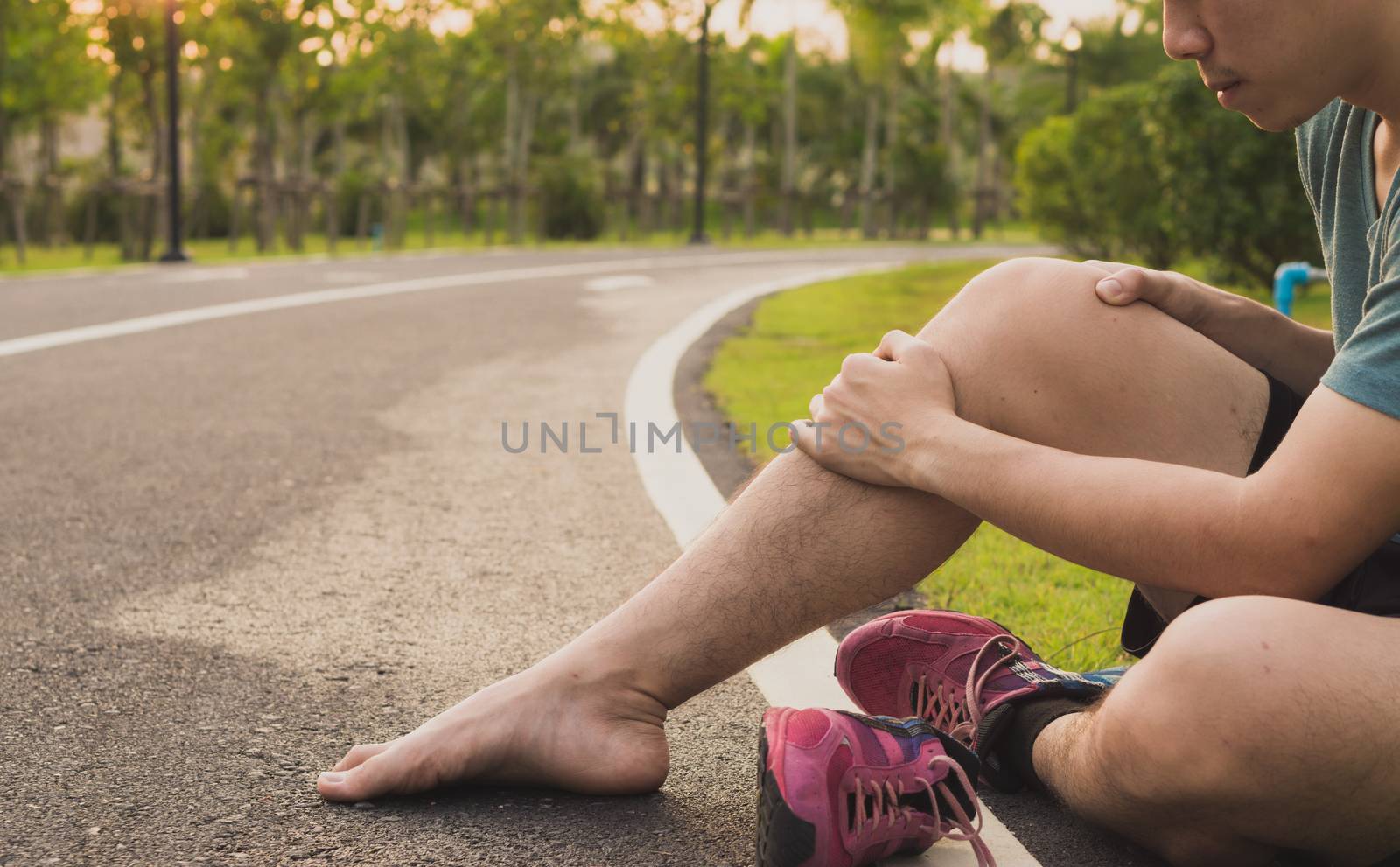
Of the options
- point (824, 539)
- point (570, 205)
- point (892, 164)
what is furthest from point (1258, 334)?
point (892, 164)

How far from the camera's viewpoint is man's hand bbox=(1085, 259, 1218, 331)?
211 centimetres

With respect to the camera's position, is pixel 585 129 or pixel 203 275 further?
pixel 585 129

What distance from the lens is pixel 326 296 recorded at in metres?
11.6

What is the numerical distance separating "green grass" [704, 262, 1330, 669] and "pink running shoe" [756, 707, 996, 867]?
0.92 metres

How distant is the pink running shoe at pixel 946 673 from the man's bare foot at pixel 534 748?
377mm

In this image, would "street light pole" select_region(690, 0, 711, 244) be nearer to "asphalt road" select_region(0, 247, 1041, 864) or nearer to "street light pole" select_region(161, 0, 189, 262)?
"street light pole" select_region(161, 0, 189, 262)

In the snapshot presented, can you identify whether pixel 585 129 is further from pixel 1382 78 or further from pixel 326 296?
pixel 1382 78

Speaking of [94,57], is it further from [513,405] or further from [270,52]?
[513,405]

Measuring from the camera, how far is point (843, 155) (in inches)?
2255

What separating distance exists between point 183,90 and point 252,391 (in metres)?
30.9

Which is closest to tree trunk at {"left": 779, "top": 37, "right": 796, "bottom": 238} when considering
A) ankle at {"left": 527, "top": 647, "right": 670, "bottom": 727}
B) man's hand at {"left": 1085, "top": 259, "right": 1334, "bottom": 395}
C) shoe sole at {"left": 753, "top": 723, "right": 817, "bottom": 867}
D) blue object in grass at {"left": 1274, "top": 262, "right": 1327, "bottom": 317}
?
blue object in grass at {"left": 1274, "top": 262, "right": 1327, "bottom": 317}

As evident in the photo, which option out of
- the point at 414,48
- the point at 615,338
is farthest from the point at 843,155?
the point at 615,338

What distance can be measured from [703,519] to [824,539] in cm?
194

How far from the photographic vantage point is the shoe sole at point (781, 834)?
183 cm
